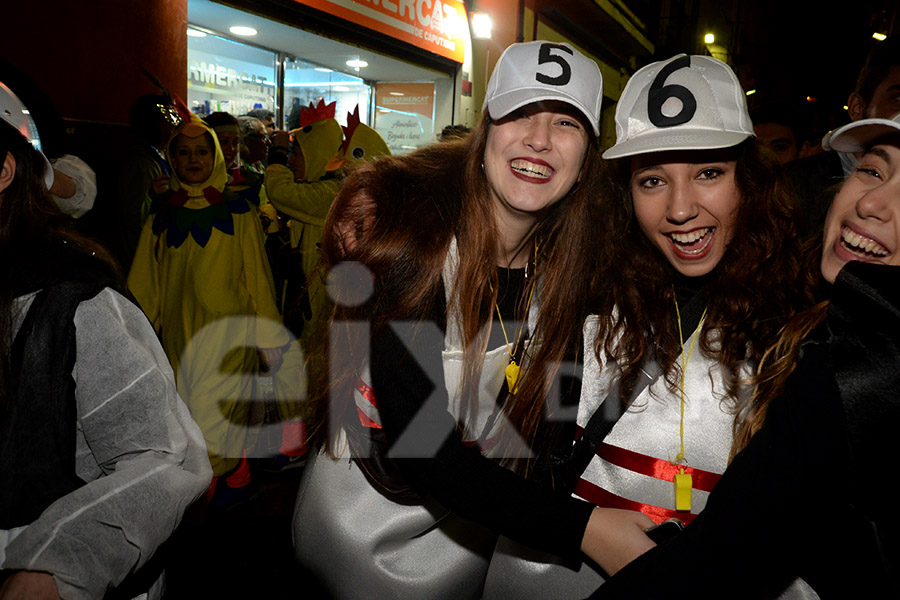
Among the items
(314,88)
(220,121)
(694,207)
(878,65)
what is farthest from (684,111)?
(314,88)

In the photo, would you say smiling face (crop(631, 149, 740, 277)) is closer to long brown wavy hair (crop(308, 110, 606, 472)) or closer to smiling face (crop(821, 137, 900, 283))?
long brown wavy hair (crop(308, 110, 606, 472))

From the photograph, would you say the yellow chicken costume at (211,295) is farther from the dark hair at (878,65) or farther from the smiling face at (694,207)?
the dark hair at (878,65)

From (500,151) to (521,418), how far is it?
82 centimetres

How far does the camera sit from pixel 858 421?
0.86 meters

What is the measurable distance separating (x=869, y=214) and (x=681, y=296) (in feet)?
2.01

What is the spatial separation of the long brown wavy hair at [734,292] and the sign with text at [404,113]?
7.76m

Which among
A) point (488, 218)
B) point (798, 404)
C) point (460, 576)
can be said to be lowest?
point (460, 576)

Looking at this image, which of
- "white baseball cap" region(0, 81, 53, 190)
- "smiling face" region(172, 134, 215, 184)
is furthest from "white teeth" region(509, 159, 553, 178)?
"smiling face" region(172, 134, 215, 184)

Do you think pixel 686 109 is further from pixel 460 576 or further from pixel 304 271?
pixel 304 271

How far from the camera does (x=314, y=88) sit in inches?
311

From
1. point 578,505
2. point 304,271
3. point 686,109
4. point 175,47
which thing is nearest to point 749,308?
point 686,109

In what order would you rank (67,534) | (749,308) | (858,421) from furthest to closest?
(749,308), (67,534), (858,421)

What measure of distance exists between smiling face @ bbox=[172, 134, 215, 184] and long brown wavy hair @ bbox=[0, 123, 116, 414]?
2.22 m

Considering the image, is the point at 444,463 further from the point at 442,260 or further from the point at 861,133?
the point at 861,133
